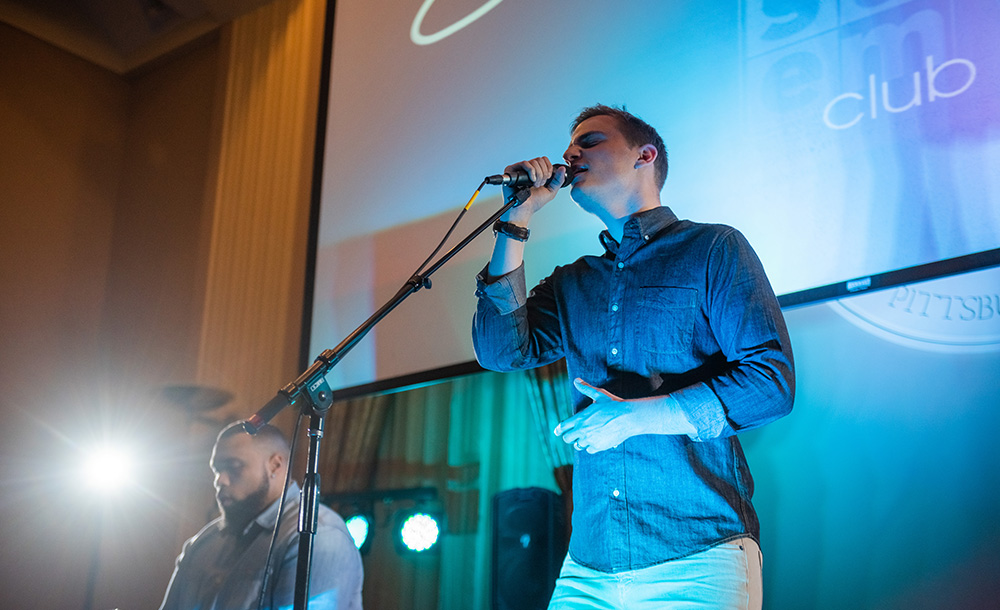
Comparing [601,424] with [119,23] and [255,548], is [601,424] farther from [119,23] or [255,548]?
[119,23]

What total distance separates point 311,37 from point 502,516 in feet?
8.55

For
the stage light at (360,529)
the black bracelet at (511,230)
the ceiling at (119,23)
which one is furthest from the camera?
the ceiling at (119,23)

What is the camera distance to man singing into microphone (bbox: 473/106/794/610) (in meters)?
1.42

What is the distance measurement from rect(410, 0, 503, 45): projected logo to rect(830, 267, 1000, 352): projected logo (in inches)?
71.3

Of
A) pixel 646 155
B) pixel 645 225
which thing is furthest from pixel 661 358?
pixel 646 155

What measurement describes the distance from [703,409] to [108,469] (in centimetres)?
385

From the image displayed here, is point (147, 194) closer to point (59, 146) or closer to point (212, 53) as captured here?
point (59, 146)

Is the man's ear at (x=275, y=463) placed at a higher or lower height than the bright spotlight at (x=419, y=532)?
higher

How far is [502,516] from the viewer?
2709mm

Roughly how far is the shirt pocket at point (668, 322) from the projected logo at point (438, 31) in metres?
2.00

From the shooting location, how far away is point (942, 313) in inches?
85.4

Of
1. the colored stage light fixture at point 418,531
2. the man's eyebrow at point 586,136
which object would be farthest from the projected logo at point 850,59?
the colored stage light fixture at point 418,531

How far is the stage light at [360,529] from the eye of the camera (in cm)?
313

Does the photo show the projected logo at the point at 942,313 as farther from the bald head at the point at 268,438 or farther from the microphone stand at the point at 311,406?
the bald head at the point at 268,438
